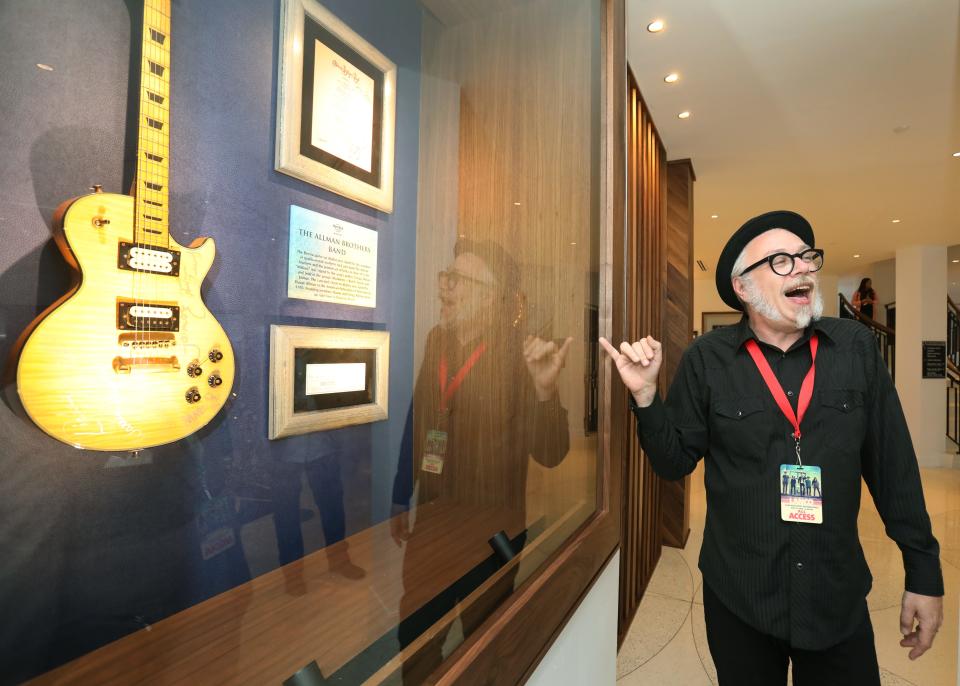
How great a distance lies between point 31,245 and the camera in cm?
31

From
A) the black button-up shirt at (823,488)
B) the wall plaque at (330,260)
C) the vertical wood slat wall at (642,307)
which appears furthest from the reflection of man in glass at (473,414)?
the vertical wood slat wall at (642,307)

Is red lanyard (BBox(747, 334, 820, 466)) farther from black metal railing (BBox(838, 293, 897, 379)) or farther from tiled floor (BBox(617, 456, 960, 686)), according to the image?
black metal railing (BBox(838, 293, 897, 379))

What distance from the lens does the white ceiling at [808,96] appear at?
2.17 m

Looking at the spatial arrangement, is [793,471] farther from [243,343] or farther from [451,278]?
[243,343]

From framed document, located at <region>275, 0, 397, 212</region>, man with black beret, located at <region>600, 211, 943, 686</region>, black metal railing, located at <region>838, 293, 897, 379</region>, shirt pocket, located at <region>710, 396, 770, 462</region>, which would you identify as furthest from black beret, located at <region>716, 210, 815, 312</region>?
black metal railing, located at <region>838, 293, 897, 379</region>

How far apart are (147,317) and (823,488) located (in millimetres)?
1393

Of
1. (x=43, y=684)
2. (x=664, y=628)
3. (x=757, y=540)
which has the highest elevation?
(x=43, y=684)

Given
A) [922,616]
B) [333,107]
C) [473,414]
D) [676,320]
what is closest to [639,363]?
[473,414]

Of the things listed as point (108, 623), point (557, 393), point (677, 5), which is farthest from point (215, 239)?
point (677, 5)

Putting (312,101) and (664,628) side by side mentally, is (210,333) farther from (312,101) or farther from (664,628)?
(664,628)

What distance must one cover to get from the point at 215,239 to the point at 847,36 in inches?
116

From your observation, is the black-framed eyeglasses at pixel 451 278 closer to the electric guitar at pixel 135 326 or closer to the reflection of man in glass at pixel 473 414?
the reflection of man in glass at pixel 473 414

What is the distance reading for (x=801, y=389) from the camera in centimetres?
126

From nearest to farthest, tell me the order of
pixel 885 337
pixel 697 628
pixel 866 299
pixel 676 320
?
1. pixel 697 628
2. pixel 676 320
3. pixel 885 337
4. pixel 866 299
